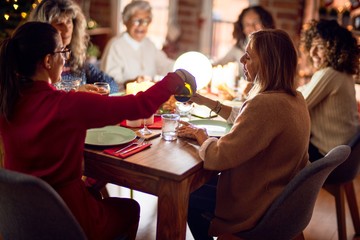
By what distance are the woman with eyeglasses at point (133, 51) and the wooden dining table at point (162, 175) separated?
160cm

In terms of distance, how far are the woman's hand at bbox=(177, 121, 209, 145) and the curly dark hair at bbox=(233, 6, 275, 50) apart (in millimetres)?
1704

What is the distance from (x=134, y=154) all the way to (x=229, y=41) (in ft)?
10.6

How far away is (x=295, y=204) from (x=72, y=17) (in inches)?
66.5

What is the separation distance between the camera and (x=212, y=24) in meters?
4.61

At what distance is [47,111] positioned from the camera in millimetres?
1377

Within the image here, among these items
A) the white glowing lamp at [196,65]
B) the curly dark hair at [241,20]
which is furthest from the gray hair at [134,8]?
the white glowing lamp at [196,65]

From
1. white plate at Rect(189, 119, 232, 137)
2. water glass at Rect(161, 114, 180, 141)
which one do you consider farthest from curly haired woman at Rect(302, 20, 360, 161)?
water glass at Rect(161, 114, 180, 141)

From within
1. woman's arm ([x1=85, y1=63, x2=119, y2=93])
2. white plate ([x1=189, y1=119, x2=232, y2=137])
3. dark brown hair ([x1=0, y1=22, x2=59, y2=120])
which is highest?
dark brown hair ([x1=0, y1=22, x2=59, y2=120])

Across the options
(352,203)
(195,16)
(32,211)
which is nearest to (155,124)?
(32,211)

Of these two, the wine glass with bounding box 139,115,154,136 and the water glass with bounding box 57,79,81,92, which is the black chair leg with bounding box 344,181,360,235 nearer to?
the wine glass with bounding box 139,115,154,136

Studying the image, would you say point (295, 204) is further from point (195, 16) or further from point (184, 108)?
point (195, 16)

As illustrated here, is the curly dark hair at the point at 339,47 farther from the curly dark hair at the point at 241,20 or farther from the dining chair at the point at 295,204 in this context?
the dining chair at the point at 295,204

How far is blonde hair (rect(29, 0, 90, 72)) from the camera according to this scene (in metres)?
2.46

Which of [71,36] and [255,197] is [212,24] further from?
[255,197]
